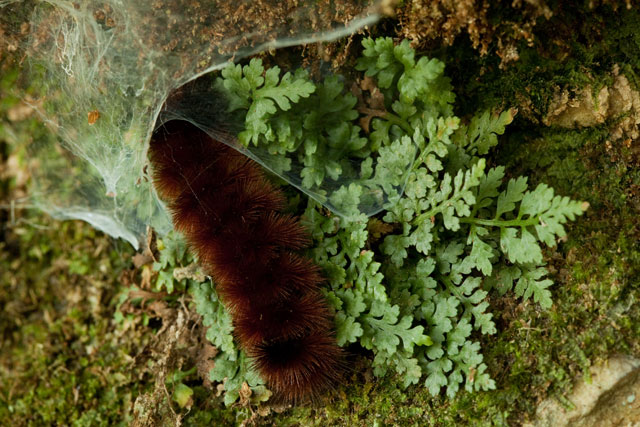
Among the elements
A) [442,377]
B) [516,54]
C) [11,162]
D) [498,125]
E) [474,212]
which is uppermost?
[516,54]

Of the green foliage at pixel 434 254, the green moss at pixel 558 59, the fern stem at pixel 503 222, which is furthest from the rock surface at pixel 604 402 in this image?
the green moss at pixel 558 59

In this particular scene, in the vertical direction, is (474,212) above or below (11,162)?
above

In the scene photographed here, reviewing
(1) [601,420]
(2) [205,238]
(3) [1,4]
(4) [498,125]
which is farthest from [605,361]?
(3) [1,4]

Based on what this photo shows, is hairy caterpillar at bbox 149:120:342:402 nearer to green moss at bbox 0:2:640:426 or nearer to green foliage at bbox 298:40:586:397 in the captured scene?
green foliage at bbox 298:40:586:397

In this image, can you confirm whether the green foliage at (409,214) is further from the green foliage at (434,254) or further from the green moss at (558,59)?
the green moss at (558,59)

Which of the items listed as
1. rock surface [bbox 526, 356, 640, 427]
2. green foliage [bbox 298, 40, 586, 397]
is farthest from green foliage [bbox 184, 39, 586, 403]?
rock surface [bbox 526, 356, 640, 427]

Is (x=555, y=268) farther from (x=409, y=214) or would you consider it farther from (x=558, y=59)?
(x=558, y=59)

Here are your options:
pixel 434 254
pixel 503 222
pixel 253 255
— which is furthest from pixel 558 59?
pixel 253 255

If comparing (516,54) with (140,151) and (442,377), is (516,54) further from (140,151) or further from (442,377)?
(140,151)
